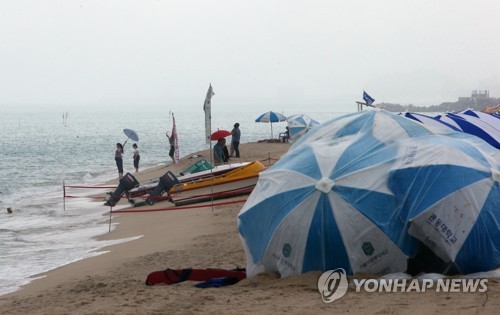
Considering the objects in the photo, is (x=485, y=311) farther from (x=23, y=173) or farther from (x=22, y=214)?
(x=23, y=173)

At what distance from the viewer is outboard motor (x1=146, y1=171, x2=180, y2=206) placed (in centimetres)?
1742

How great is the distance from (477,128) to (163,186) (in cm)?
789

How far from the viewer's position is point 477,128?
50.2 feet

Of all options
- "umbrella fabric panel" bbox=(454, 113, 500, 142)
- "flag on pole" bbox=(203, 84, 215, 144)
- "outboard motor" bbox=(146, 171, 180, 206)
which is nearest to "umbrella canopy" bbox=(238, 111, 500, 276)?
"umbrella fabric panel" bbox=(454, 113, 500, 142)

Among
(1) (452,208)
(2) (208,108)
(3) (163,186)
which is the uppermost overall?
(2) (208,108)

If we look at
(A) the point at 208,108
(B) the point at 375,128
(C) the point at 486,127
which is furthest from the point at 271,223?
(A) the point at 208,108

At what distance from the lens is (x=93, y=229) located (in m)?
16.2

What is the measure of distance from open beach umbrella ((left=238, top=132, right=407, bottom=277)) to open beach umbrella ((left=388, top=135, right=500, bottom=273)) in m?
0.20

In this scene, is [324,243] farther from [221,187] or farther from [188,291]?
[221,187]

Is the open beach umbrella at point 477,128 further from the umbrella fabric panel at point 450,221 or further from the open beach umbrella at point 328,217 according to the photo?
the umbrella fabric panel at point 450,221

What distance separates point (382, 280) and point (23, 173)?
3415 cm

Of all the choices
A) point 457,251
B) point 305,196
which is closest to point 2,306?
point 305,196

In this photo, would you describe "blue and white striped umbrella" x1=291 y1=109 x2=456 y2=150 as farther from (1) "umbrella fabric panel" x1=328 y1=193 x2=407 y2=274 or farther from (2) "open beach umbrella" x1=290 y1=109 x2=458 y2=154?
(1) "umbrella fabric panel" x1=328 y1=193 x2=407 y2=274

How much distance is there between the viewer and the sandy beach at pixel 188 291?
246 inches
